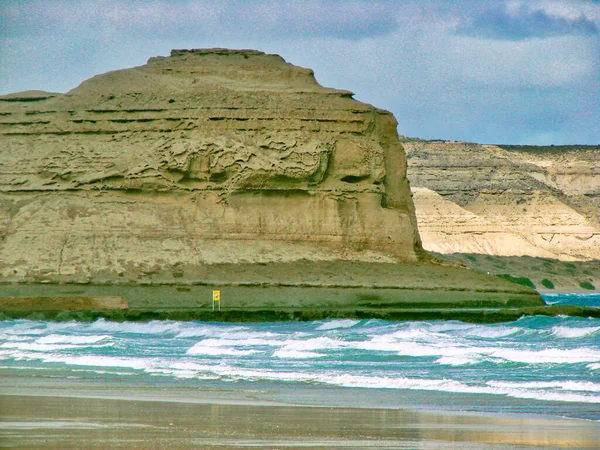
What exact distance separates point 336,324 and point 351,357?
589 inches

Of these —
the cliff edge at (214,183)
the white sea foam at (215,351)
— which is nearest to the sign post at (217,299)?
the cliff edge at (214,183)

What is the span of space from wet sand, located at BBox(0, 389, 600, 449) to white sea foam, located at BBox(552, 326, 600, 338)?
18.6 m

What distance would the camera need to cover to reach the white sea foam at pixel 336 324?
45656 millimetres

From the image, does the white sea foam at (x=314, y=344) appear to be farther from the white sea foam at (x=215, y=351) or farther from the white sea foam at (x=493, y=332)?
the white sea foam at (x=493, y=332)

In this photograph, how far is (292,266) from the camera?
52969mm

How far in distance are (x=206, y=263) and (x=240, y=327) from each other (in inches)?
280

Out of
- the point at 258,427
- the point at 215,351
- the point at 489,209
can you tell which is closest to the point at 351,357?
the point at 215,351

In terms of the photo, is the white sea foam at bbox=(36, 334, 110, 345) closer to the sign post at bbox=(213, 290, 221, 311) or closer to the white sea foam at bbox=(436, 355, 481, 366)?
the sign post at bbox=(213, 290, 221, 311)

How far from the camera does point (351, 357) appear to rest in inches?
1246

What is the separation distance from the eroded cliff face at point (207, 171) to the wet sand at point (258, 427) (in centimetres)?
3338

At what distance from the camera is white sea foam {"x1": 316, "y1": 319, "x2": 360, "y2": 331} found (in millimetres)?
45656

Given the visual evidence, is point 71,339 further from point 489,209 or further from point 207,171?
point 489,209

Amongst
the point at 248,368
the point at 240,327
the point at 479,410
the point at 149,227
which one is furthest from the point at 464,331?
the point at 479,410

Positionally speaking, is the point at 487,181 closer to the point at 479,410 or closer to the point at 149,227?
the point at 149,227
